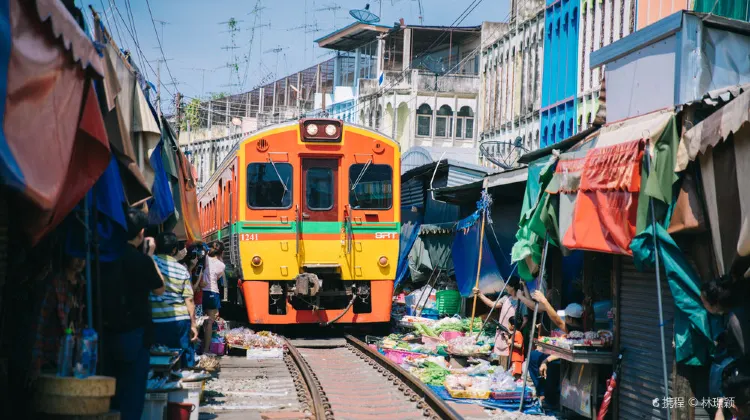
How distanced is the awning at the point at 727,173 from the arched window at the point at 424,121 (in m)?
32.2

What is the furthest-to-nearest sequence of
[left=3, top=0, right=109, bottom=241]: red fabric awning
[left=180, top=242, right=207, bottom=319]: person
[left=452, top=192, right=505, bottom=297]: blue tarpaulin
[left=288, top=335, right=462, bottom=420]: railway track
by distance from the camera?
[left=452, top=192, right=505, bottom=297]: blue tarpaulin → [left=180, top=242, right=207, bottom=319]: person → [left=288, top=335, right=462, bottom=420]: railway track → [left=3, top=0, right=109, bottom=241]: red fabric awning

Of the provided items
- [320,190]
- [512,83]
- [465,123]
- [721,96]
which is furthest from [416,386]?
[465,123]

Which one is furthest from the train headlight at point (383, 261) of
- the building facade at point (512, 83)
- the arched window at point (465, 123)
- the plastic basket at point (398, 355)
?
the arched window at point (465, 123)

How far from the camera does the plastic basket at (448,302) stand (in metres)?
18.4

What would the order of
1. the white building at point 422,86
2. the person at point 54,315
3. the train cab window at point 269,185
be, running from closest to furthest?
the person at point 54,315 < the train cab window at point 269,185 < the white building at point 422,86

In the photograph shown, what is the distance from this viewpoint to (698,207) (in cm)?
669

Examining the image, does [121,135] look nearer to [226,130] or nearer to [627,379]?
[627,379]

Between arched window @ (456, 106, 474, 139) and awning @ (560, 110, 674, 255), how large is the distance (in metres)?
30.2

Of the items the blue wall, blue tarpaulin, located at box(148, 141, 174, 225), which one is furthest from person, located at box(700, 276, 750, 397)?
the blue wall

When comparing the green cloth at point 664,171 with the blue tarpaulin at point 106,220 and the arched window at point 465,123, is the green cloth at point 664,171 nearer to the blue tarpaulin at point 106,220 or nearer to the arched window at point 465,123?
the blue tarpaulin at point 106,220

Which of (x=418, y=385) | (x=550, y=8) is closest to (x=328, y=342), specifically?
(x=418, y=385)

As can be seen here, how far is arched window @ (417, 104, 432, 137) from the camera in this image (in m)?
38.8

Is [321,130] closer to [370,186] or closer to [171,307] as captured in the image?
[370,186]

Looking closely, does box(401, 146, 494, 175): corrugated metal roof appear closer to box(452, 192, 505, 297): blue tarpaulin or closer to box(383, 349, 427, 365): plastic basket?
box(452, 192, 505, 297): blue tarpaulin
